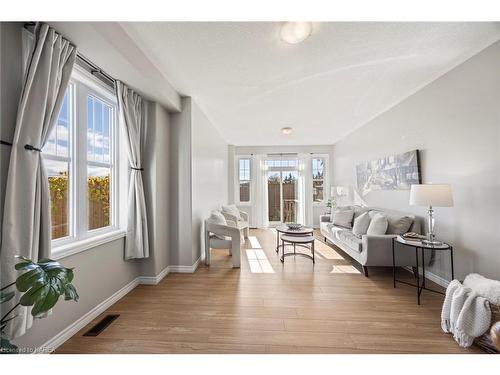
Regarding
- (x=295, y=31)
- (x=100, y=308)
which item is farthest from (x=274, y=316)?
(x=295, y=31)

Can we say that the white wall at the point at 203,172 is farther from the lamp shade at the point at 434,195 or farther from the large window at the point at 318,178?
the large window at the point at 318,178

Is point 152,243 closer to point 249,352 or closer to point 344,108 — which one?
point 249,352

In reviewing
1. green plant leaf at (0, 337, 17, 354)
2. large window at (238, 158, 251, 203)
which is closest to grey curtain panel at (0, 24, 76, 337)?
green plant leaf at (0, 337, 17, 354)

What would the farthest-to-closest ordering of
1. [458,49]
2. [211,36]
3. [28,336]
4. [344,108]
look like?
[344,108]
[458,49]
[211,36]
[28,336]

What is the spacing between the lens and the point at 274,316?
210 centimetres

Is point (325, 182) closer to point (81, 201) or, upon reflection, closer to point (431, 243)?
point (431, 243)

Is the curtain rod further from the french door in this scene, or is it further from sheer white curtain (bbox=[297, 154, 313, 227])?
sheer white curtain (bbox=[297, 154, 313, 227])

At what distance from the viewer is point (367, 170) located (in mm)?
4535

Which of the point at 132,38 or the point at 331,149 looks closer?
the point at 132,38

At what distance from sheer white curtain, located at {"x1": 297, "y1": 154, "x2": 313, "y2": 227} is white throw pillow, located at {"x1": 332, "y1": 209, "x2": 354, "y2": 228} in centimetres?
208

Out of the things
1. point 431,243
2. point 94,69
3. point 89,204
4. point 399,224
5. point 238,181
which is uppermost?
point 94,69

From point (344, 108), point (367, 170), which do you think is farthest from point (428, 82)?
point (367, 170)

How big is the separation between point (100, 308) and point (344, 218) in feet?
14.1

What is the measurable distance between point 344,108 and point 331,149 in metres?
3.25
